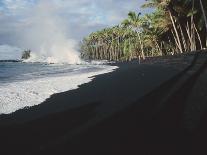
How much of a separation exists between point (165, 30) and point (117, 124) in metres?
49.7

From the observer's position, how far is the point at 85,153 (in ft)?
27.8

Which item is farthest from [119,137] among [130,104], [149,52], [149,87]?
[149,52]

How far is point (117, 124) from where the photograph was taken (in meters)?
10.6

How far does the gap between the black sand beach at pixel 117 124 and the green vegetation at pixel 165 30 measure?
80.1 ft

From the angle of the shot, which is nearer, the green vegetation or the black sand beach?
the black sand beach

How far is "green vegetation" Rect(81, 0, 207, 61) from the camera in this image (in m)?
47.2

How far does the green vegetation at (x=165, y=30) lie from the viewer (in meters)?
47.2

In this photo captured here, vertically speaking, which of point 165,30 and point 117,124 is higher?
point 165,30

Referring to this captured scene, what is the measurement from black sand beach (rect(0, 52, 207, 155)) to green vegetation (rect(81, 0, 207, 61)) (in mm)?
24399

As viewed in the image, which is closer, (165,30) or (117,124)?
(117,124)

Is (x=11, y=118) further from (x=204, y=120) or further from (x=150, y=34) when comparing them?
(x=150, y=34)

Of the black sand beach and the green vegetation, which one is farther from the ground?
the green vegetation

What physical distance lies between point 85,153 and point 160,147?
180cm

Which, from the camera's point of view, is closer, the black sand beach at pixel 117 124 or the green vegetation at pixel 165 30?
the black sand beach at pixel 117 124
